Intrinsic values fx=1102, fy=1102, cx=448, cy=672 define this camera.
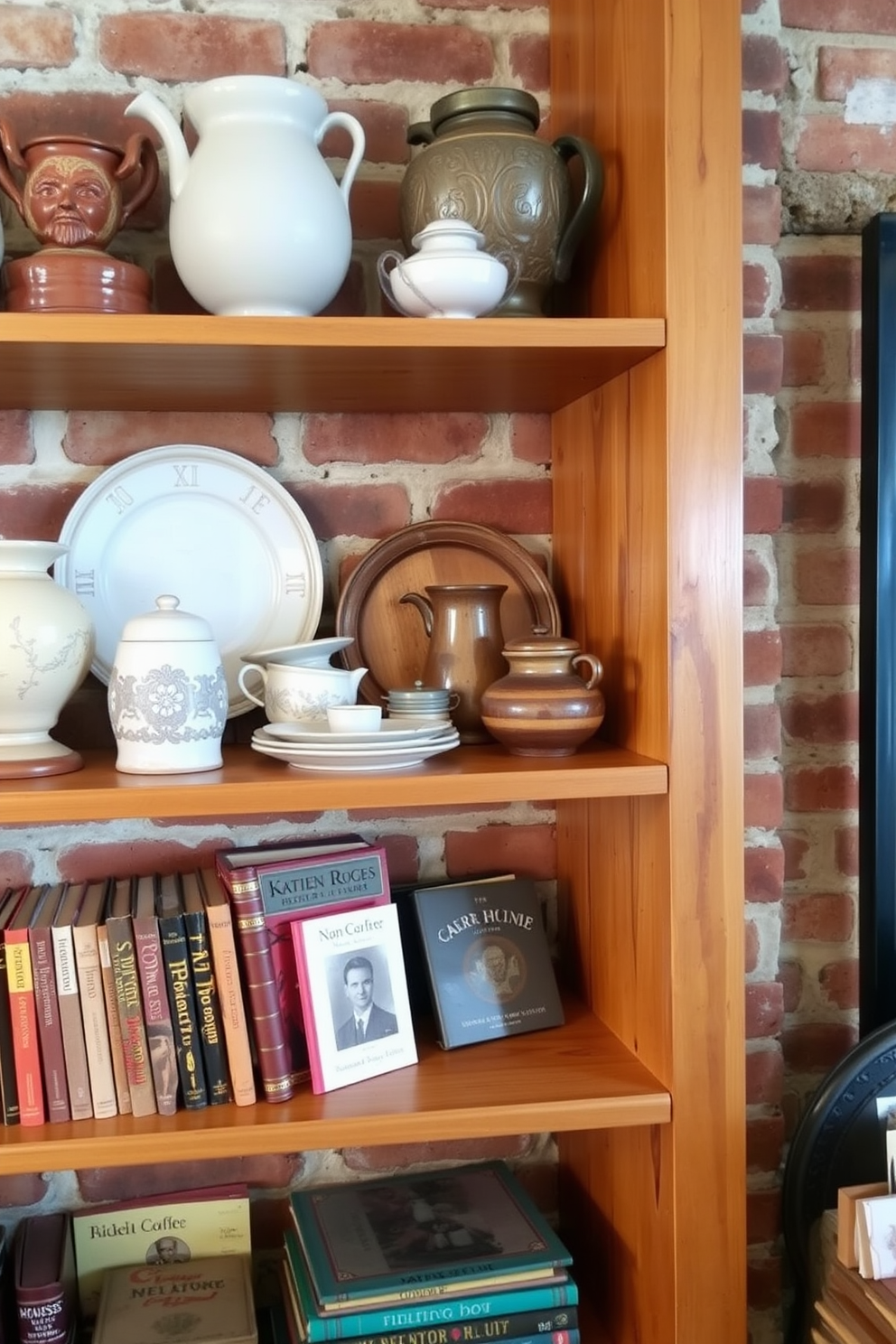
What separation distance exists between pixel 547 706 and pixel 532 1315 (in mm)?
570

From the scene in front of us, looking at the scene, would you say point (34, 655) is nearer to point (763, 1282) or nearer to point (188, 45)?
point (188, 45)

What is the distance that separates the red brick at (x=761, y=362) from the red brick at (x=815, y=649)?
27cm

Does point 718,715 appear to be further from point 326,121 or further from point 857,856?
point 326,121

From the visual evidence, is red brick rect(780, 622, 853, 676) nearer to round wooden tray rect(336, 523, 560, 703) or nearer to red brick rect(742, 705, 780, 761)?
red brick rect(742, 705, 780, 761)

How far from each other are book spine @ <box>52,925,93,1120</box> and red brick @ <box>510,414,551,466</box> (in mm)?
692

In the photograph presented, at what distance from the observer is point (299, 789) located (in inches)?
34.6

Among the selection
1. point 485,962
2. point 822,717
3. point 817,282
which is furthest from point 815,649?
point 485,962

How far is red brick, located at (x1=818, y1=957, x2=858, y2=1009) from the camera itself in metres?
1.26

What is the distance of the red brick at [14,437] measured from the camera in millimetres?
1150

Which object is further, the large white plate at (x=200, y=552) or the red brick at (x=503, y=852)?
the red brick at (x=503, y=852)

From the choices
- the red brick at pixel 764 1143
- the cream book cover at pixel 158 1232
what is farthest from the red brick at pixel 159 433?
the red brick at pixel 764 1143

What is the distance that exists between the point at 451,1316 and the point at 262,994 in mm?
343

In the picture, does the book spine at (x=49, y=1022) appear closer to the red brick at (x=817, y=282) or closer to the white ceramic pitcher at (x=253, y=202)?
the white ceramic pitcher at (x=253, y=202)

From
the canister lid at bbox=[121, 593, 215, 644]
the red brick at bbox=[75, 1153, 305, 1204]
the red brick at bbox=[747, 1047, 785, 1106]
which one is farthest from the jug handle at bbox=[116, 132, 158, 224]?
the red brick at bbox=[747, 1047, 785, 1106]
